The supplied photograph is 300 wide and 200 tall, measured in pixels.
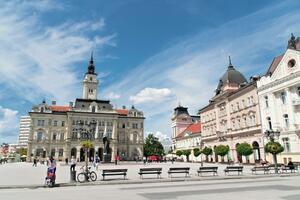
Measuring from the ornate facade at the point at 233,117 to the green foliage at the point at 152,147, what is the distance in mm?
33383

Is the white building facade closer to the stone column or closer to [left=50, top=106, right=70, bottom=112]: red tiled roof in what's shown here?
the stone column

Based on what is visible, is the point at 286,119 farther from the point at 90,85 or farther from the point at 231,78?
the point at 90,85

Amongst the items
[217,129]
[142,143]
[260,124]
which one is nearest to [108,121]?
[142,143]

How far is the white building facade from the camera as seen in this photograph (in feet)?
Answer: 119

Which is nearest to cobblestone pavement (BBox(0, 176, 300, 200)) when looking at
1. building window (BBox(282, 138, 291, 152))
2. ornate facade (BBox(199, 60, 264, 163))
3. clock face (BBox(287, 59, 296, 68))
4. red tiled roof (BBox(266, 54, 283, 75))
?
building window (BBox(282, 138, 291, 152))

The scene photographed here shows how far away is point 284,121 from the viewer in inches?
1515

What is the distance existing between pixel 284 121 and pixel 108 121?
6216 cm

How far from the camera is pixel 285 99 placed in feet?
128

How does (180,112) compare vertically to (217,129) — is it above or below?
above

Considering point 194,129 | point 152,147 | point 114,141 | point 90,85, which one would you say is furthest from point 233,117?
point 90,85

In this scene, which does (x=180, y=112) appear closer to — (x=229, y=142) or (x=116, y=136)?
(x=116, y=136)

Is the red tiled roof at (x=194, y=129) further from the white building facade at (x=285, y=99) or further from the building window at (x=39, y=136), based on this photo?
the building window at (x=39, y=136)

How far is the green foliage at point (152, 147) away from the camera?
319 ft

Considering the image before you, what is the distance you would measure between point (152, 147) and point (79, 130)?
Result: 2822cm
